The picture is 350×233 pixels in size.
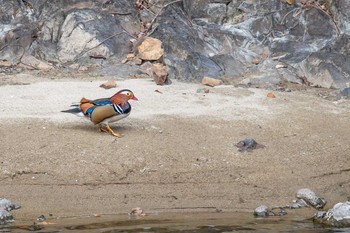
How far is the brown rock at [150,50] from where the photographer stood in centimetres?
1320

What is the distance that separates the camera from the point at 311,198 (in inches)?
362

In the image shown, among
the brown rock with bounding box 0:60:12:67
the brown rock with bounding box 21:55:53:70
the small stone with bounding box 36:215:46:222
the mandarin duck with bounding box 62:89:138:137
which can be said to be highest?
the mandarin duck with bounding box 62:89:138:137

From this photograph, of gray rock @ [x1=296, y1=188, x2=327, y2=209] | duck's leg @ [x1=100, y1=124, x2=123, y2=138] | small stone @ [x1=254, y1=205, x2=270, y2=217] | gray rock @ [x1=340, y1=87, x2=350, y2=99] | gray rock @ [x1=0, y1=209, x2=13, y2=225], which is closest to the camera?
gray rock @ [x1=0, y1=209, x2=13, y2=225]

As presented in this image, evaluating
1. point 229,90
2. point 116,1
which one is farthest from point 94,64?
point 229,90

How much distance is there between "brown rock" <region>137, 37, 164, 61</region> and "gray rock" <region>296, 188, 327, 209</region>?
449 cm

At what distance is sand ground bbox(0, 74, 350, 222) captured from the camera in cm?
902

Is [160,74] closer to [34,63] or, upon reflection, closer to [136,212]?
[34,63]

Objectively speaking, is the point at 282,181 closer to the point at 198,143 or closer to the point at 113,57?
the point at 198,143

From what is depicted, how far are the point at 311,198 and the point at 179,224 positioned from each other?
1.58 m

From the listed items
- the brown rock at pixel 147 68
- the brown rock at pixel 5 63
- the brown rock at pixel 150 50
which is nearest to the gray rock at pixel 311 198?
the brown rock at pixel 147 68

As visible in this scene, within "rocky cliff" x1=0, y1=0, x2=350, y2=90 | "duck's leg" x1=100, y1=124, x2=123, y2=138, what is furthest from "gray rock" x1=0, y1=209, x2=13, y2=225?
"rocky cliff" x1=0, y1=0, x2=350, y2=90

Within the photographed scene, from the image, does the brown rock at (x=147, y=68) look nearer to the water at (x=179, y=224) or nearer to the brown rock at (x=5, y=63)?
the brown rock at (x=5, y=63)

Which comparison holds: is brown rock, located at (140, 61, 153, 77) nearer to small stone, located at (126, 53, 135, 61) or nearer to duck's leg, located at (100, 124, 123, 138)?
small stone, located at (126, 53, 135, 61)

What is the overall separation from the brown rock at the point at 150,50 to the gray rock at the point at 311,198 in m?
4.49
